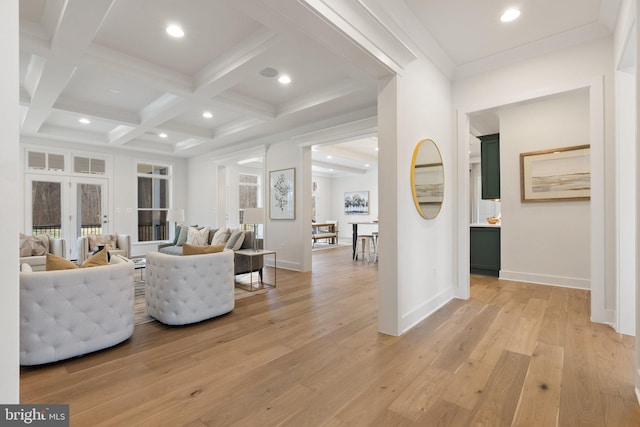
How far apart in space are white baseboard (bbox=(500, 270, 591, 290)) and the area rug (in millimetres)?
3918

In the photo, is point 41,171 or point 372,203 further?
point 372,203

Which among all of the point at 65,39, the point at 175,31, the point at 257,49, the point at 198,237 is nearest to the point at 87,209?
the point at 198,237

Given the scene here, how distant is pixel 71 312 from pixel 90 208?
6.08m

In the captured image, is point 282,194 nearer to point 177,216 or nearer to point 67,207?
point 177,216

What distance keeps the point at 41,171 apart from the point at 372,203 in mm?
10156

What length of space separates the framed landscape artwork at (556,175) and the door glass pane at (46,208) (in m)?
9.26

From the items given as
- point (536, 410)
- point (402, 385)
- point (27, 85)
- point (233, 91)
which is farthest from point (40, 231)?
point (536, 410)

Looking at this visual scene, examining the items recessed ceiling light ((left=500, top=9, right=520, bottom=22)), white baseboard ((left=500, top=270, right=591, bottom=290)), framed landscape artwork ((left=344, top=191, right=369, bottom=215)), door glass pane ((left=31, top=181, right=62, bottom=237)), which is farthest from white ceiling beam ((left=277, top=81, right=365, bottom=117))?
framed landscape artwork ((left=344, top=191, right=369, bottom=215))

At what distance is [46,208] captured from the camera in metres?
6.66

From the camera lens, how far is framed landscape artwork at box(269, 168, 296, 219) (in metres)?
6.07

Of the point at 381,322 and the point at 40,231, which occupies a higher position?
the point at 40,231

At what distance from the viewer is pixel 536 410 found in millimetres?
1732

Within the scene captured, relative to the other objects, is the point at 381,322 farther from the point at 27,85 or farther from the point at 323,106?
the point at 27,85

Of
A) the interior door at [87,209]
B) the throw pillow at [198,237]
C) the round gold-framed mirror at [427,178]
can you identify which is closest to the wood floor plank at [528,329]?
the round gold-framed mirror at [427,178]
